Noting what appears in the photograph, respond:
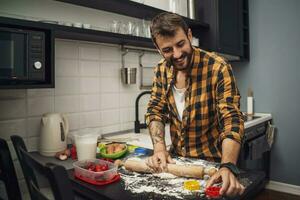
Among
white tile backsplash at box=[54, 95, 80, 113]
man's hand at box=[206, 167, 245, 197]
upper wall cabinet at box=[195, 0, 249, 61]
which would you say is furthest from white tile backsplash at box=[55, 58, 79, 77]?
upper wall cabinet at box=[195, 0, 249, 61]

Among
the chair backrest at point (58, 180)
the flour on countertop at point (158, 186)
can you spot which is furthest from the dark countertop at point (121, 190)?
the chair backrest at point (58, 180)

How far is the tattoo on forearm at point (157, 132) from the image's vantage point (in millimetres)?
1342

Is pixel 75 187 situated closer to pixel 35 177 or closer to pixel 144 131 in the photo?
pixel 35 177

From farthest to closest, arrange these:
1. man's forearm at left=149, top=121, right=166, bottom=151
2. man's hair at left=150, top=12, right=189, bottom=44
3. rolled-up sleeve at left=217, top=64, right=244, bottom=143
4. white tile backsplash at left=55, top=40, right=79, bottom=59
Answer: white tile backsplash at left=55, top=40, right=79, bottom=59, man's forearm at left=149, top=121, right=166, bottom=151, man's hair at left=150, top=12, right=189, bottom=44, rolled-up sleeve at left=217, top=64, right=244, bottom=143

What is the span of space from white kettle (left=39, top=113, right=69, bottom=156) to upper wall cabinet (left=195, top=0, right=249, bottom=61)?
1611mm

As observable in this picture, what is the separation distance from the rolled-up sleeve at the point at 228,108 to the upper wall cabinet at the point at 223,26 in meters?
1.26

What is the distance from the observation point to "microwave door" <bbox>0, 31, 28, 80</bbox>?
1.05m

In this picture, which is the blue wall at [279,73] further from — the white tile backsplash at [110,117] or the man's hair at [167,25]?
the man's hair at [167,25]

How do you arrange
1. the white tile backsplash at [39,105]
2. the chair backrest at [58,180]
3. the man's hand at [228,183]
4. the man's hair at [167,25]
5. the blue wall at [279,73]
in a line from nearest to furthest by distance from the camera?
the chair backrest at [58,180] < the man's hand at [228,183] < the man's hair at [167,25] < the white tile backsplash at [39,105] < the blue wall at [279,73]

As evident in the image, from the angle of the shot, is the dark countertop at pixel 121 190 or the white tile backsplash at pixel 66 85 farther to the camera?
the white tile backsplash at pixel 66 85

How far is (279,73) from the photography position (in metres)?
2.74

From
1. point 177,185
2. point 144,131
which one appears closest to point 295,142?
point 144,131

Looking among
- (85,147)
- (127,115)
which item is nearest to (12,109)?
(85,147)

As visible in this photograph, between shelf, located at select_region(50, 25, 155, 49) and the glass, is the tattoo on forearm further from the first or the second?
the glass
